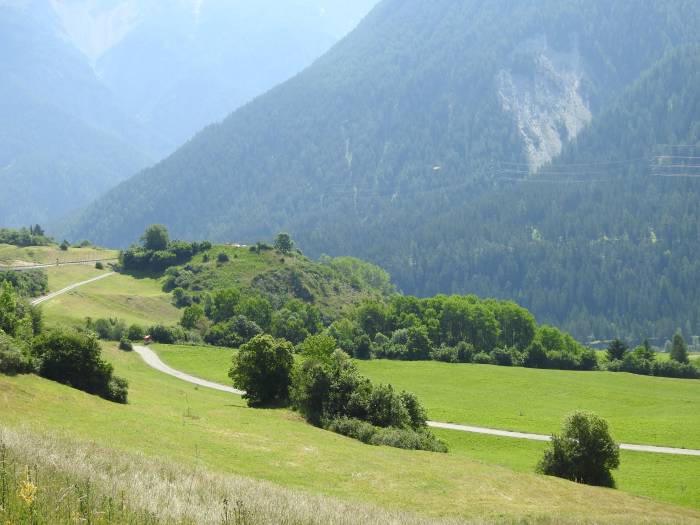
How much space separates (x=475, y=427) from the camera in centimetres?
7044

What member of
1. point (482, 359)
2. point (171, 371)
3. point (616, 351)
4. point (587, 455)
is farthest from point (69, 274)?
point (587, 455)

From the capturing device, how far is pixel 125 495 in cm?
1967

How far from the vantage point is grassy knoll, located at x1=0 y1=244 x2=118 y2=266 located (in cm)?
16788

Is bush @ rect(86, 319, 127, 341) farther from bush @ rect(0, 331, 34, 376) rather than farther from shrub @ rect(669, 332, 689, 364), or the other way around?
shrub @ rect(669, 332, 689, 364)

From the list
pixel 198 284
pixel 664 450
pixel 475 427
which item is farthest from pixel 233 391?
pixel 198 284

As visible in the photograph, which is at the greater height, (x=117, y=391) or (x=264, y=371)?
(x=264, y=371)

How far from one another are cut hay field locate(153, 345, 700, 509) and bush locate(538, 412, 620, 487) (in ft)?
5.58

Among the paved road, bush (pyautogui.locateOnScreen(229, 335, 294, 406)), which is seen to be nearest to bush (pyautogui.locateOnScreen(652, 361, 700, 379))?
bush (pyautogui.locateOnScreen(229, 335, 294, 406))

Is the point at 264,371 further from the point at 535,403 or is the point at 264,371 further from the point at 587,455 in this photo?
the point at 535,403

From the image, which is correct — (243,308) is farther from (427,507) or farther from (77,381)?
(427,507)

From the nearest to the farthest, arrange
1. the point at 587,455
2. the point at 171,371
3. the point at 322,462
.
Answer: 1. the point at 322,462
2. the point at 587,455
3. the point at 171,371

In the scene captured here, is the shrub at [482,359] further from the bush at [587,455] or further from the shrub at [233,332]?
the bush at [587,455]

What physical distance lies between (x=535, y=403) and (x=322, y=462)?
172 feet

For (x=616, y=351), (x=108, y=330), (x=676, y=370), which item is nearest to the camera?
(x=108, y=330)
